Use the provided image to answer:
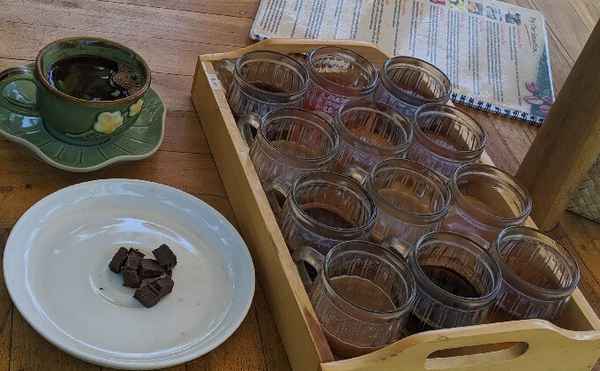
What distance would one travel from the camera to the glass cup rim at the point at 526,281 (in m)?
0.59

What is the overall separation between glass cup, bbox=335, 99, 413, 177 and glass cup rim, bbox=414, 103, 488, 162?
0.02 metres

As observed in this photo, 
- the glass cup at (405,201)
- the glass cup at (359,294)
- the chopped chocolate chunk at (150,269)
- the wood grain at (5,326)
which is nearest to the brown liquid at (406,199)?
the glass cup at (405,201)

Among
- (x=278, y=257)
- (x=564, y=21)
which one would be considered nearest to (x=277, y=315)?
(x=278, y=257)

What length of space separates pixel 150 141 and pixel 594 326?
0.41m

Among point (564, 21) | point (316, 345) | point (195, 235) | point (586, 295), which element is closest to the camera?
point (316, 345)

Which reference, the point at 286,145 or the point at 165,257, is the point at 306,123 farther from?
the point at 165,257

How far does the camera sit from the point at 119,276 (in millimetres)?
577

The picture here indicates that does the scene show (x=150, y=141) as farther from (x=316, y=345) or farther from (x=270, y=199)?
(x=316, y=345)

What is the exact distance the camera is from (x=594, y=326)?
2.01ft

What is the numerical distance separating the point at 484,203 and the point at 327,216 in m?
0.18

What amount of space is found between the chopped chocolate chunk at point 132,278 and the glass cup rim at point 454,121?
291 millimetres

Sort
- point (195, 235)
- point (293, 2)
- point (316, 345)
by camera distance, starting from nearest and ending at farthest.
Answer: point (316, 345)
point (195, 235)
point (293, 2)

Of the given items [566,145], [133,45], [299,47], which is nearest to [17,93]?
[133,45]

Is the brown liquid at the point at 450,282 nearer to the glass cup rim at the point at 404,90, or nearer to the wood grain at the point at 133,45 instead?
the glass cup rim at the point at 404,90
